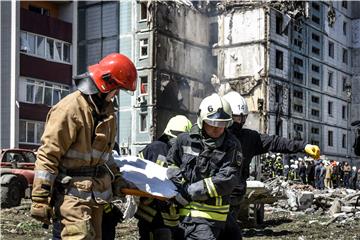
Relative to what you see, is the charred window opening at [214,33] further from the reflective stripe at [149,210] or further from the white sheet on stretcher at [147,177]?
the white sheet on stretcher at [147,177]

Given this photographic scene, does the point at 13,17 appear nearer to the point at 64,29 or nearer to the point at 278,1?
the point at 64,29

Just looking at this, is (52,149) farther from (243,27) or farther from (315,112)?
(315,112)

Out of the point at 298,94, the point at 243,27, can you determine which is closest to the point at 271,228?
the point at 243,27

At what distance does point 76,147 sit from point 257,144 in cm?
238

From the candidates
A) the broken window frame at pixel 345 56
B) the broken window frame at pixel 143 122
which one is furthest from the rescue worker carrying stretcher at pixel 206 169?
the broken window frame at pixel 345 56

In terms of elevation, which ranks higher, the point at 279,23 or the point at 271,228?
the point at 279,23

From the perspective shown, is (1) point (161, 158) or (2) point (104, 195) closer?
(2) point (104, 195)

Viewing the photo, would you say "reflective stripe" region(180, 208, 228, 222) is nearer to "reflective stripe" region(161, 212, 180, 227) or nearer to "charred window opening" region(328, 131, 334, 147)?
"reflective stripe" region(161, 212, 180, 227)

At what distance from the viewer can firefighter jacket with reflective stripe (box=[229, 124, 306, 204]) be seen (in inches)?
237

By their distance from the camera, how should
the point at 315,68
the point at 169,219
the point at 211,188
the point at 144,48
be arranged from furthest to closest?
1. the point at 315,68
2. the point at 144,48
3. the point at 169,219
4. the point at 211,188

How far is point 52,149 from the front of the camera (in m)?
4.23

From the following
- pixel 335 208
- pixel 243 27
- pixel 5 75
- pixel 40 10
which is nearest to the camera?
pixel 335 208

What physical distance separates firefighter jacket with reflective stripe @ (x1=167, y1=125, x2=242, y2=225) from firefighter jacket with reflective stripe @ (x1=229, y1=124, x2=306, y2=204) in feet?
2.62

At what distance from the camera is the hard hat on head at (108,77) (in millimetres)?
4547
